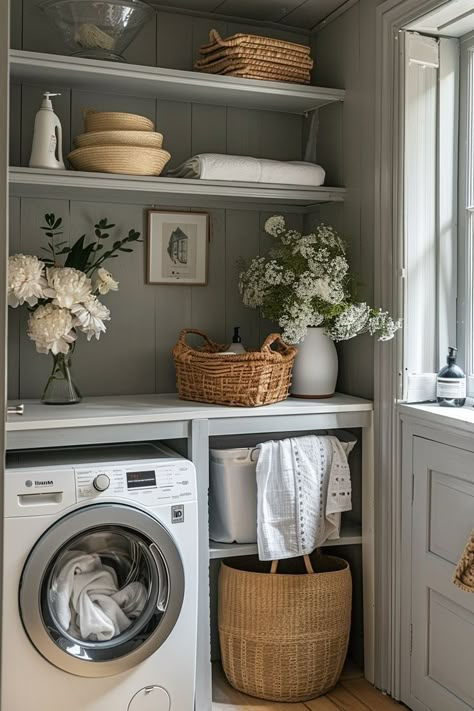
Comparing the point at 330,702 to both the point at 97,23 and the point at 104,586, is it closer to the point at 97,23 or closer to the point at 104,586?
the point at 104,586

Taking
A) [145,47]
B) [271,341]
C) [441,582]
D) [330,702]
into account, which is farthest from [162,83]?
[330,702]

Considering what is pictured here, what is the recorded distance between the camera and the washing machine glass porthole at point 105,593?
2.25m

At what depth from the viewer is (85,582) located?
2307 mm

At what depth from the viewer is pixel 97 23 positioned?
251cm

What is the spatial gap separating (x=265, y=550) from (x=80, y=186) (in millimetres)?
1308

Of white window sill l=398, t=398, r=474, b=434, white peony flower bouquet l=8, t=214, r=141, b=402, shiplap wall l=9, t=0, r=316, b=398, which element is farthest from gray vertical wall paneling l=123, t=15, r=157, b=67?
white window sill l=398, t=398, r=474, b=434

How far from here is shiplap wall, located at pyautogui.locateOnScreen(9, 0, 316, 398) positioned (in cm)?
274

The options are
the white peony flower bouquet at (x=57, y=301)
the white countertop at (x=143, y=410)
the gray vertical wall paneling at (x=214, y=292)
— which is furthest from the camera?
the gray vertical wall paneling at (x=214, y=292)

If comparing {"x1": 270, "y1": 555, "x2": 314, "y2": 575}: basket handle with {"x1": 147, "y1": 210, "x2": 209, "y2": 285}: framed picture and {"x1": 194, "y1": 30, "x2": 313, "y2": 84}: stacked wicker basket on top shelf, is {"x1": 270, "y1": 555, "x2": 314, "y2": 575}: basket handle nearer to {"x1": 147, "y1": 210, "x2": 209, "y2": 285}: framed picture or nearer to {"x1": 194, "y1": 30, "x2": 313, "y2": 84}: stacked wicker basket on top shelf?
{"x1": 147, "y1": 210, "x2": 209, "y2": 285}: framed picture

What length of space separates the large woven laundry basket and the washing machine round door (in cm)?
33

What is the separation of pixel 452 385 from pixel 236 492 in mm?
782

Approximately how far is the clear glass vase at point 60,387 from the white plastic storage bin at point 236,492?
0.51 metres

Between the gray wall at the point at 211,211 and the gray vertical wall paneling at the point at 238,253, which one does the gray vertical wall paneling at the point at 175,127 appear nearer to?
the gray wall at the point at 211,211

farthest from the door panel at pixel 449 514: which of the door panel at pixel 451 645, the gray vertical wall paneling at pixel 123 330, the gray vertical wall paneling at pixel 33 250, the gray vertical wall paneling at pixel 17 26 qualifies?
the gray vertical wall paneling at pixel 17 26
